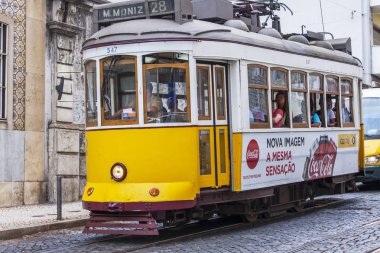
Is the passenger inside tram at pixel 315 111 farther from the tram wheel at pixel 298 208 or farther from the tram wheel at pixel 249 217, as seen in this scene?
the tram wheel at pixel 249 217

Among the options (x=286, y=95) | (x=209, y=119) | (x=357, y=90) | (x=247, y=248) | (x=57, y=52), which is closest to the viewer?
(x=247, y=248)

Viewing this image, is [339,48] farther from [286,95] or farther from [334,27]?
[334,27]

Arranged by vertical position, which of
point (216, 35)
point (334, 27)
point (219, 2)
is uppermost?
point (334, 27)

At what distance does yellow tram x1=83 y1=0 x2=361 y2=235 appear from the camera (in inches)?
366

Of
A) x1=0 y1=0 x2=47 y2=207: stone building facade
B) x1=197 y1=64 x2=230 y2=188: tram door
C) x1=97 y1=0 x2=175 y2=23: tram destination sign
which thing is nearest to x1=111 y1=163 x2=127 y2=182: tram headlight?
x1=197 y1=64 x2=230 y2=188: tram door

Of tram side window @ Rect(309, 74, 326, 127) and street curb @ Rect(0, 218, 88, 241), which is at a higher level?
tram side window @ Rect(309, 74, 326, 127)

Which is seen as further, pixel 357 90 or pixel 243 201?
pixel 357 90

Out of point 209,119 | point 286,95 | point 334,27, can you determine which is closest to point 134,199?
point 209,119

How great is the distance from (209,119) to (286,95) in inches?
85.4

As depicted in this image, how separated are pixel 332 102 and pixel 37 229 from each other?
6.11 m

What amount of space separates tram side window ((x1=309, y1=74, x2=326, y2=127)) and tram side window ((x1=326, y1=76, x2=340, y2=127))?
0.27m

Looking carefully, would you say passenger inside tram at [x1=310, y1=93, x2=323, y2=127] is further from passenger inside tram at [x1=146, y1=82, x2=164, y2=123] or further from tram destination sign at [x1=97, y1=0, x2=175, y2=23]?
passenger inside tram at [x1=146, y1=82, x2=164, y2=123]

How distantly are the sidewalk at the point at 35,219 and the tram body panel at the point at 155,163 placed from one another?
198cm

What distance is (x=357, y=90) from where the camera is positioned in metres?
14.2
